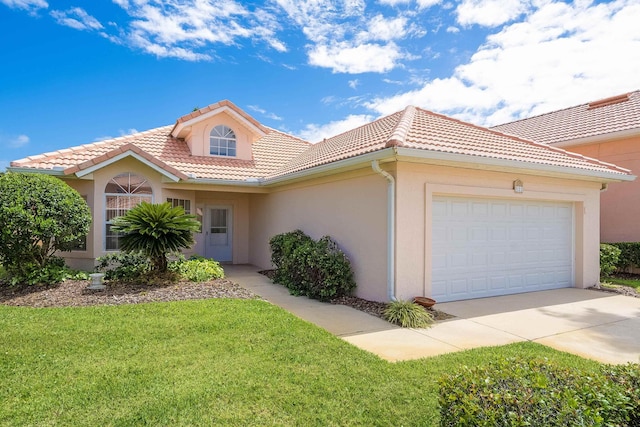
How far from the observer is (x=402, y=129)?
9211 millimetres

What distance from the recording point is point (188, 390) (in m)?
4.20

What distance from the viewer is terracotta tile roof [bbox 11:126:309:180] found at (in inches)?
469

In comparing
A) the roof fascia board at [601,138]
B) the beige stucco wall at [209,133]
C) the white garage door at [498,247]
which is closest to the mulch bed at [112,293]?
the white garage door at [498,247]

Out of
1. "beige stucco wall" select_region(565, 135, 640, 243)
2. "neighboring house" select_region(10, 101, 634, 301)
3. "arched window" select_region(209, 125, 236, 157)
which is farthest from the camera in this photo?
"arched window" select_region(209, 125, 236, 157)

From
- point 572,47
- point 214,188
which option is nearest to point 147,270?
point 214,188

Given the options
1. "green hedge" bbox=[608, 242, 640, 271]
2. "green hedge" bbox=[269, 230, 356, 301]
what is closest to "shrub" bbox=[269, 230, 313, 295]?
"green hedge" bbox=[269, 230, 356, 301]

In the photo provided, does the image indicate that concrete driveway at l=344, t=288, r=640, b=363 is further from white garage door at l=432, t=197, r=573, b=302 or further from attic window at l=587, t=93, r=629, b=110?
attic window at l=587, t=93, r=629, b=110

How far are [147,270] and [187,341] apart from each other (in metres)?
5.76

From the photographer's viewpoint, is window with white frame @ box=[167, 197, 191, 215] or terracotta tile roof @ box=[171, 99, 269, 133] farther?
terracotta tile roof @ box=[171, 99, 269, 133]

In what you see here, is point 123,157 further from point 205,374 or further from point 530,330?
point 530,330

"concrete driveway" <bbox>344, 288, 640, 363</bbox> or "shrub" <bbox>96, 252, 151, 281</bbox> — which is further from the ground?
"shrub" <bbox>96, 252, 151, 281</bbox>

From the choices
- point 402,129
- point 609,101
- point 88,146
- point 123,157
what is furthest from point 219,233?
point 609,101

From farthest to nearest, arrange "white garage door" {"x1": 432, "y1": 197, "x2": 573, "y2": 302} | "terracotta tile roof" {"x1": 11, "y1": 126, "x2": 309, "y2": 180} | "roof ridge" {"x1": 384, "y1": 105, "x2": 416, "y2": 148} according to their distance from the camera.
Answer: "terracotta tile roof" {"x1": 11, "y1": 126, "x2": 309, "y2": 180}, "white garage door" {"x1": 432, "y1": 197, "x2": 573, "y2": 302}, "roof ridge" {"x1": 384, "y1": 105, "x2": 416, "y2": 148}

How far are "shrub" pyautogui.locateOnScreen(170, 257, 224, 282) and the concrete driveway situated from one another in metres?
5.97
